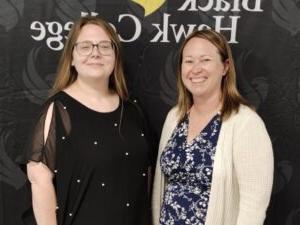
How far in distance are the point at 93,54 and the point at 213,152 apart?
25.3 inches

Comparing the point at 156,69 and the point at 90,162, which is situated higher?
the point at 156,69

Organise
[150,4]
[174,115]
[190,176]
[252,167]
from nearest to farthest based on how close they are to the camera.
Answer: [252,167]
[190,176]
[174,115]
[150,4]

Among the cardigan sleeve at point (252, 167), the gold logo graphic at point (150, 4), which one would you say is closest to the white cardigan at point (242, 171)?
the cardigan sleeve at point (252, 167)

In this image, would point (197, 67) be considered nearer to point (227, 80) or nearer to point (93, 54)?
point (227, 80)

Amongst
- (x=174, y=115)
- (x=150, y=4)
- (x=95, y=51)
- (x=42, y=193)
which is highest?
(x=150, y=4)

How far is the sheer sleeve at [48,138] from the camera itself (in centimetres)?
171

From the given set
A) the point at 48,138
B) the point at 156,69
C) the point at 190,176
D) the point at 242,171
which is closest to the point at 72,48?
the point at 48,138

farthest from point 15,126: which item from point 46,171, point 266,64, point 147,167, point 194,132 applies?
point 266,64

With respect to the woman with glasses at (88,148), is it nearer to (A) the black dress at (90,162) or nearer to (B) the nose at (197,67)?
(A) the black dress at (90,162)

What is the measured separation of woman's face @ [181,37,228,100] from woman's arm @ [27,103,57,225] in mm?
613

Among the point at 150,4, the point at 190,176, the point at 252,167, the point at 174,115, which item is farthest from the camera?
the point at 150,4

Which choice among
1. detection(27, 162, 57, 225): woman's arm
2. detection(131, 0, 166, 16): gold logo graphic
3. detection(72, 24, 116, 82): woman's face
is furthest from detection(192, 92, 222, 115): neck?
detection(27, 162, 57, 225): woman's arm

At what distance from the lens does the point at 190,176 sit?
1.79m

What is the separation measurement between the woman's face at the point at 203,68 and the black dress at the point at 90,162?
0.36 m
